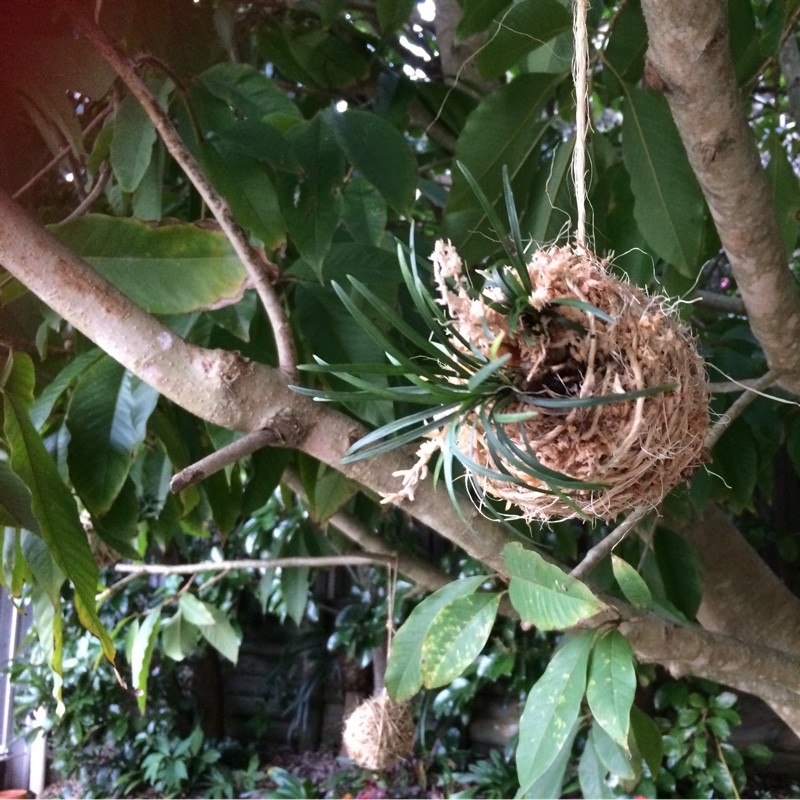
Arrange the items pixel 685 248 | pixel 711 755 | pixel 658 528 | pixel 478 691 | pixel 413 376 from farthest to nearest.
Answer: pixel 478 691
pixel 711 755
pixel 658 528
pixel 685 248
pixel 413 376

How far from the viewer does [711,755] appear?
5.86 ft

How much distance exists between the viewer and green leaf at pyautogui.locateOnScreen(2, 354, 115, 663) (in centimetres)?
55

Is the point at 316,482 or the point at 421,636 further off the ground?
the point at 316,482

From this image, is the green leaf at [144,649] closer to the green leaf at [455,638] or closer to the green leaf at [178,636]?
the green leaf at [178,636]

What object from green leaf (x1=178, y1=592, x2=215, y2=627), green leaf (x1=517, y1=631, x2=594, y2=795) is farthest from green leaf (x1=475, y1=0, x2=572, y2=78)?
green leaf (x1=178, y1=592, x2=215, y2=627)

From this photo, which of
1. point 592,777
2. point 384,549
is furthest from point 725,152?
point 592,777

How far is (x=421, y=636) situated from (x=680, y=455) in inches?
13.0

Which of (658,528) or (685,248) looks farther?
(658,528)

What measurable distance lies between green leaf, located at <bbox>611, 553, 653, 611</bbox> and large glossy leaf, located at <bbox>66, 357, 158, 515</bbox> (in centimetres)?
43

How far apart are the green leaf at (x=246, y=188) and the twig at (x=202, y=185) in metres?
Answer: 0.14

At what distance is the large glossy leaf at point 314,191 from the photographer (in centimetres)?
63

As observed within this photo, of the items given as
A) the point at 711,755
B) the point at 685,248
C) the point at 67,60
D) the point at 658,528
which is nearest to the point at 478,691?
the point at 711,755

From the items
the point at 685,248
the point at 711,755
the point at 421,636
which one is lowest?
the point at 711,755

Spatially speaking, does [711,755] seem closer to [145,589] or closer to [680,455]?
[680,455]
